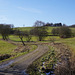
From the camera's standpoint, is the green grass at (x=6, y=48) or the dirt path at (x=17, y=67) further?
the green grass at (x=6, y=48)

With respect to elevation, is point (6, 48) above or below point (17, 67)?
below

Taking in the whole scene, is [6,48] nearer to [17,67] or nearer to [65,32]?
[17,67]

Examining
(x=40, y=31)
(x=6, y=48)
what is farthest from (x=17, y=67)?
(x=40, y=31)

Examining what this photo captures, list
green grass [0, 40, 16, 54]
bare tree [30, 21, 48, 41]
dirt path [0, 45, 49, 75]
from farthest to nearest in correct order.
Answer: bare tree [30, 21, 48, 41], green grass [0, 40, 16, 54], dirt path [0, 45, 49, 75]

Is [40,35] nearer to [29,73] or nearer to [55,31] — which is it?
[55,31]

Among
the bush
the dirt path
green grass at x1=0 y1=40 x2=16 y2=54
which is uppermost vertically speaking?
the bush

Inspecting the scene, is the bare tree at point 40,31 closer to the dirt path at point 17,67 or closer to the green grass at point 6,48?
the green grass at point 6,48

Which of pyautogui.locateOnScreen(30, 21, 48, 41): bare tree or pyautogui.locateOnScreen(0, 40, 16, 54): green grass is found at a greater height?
pyautogui.locateOnScreen(30, 21, 48, 41): bare tree

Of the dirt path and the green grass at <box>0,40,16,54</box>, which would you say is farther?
the green grass at <box>0,40,16,54</box>

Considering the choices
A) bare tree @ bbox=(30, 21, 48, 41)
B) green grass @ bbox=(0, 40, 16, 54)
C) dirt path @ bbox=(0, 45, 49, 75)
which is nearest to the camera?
dirt path @ bbox=(0, 45, 49, 75)

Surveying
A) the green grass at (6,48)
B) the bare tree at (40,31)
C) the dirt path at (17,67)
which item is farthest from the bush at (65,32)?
the dirt path at (17,67)

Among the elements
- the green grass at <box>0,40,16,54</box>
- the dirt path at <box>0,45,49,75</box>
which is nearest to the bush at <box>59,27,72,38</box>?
the green grass at <box>0,40,16,54</box>

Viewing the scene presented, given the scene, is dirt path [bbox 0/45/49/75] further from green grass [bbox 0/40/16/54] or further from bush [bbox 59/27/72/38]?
bush [bbox 59/27/72/38]

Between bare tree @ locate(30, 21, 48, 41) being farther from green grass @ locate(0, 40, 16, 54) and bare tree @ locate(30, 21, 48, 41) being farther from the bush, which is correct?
green grass @ locate(0, 40, 16, 54)
